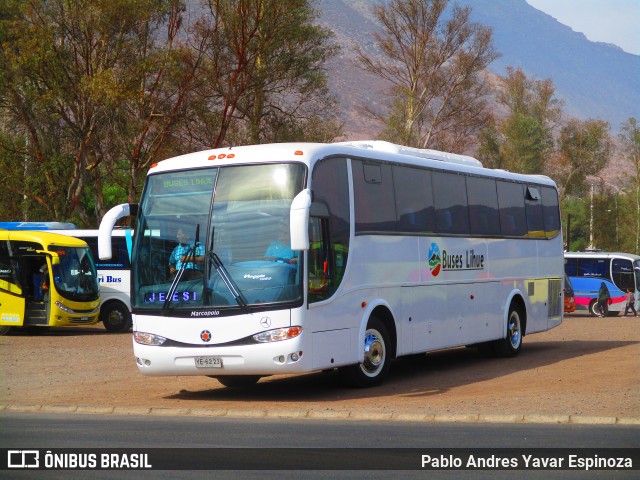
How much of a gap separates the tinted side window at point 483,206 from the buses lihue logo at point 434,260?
1.76 m

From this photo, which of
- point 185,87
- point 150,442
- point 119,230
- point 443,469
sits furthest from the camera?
point 185,87

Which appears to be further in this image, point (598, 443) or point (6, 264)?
point (6, 264)

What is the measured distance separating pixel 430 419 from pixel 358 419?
0.85 metres

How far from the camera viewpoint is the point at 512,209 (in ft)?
76.6

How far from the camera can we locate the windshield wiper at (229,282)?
15.0 metres

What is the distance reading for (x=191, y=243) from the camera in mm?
15547

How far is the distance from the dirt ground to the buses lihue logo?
1.81m

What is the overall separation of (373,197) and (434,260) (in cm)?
252

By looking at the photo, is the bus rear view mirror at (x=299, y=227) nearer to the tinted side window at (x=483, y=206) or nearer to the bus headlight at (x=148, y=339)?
the bus headlight at (x=148, y=339)

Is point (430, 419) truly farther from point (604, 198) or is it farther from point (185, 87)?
point (604, 198)

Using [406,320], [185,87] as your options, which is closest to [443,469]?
[406,320]

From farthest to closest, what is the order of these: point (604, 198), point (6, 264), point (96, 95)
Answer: point (604, 198)
point (96, 95)
point (6, 264)

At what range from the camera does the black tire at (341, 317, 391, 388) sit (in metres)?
16.8

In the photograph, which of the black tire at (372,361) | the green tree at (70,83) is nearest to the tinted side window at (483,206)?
the black tire at (372,361)
